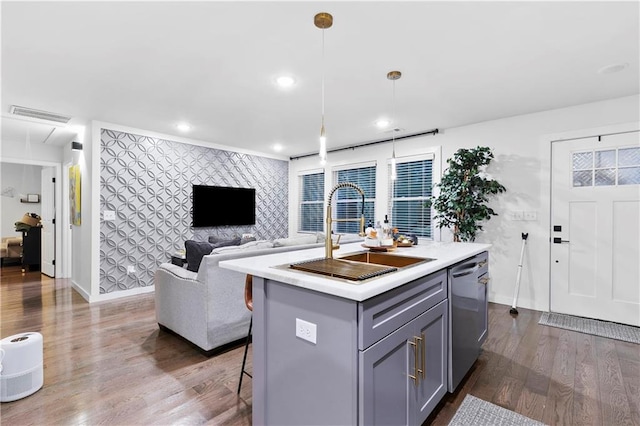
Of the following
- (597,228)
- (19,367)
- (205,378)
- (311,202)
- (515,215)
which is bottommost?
(205,378)

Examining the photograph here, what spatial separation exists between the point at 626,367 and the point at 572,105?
277 centimetres

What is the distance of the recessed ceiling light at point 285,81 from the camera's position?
2812 mm

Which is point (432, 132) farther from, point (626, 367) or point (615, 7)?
point (626, 367)

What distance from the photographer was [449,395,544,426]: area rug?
1.79 metres

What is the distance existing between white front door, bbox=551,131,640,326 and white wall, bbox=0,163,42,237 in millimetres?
10124

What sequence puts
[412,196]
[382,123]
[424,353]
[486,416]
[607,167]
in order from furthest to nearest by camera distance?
1. [412,196]
2. [382,123]
3. [607,167]
4. [486,416]
5. [424,353]

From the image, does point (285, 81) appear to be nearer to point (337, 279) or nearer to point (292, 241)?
point (292, 241)

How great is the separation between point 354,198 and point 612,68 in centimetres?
392

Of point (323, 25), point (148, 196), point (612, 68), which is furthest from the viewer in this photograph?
point (148, 196)

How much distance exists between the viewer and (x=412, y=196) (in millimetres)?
5055

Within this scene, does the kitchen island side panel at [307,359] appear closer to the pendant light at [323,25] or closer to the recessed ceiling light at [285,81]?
the pendant light at [323,25]

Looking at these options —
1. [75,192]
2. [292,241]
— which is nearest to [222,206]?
[75,192]

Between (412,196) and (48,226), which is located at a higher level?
(412,196)

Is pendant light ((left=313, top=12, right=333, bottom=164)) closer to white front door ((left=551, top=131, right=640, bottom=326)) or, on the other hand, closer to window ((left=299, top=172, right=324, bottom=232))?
white front door ((left=551, top=131, right=640, bottom=326))
